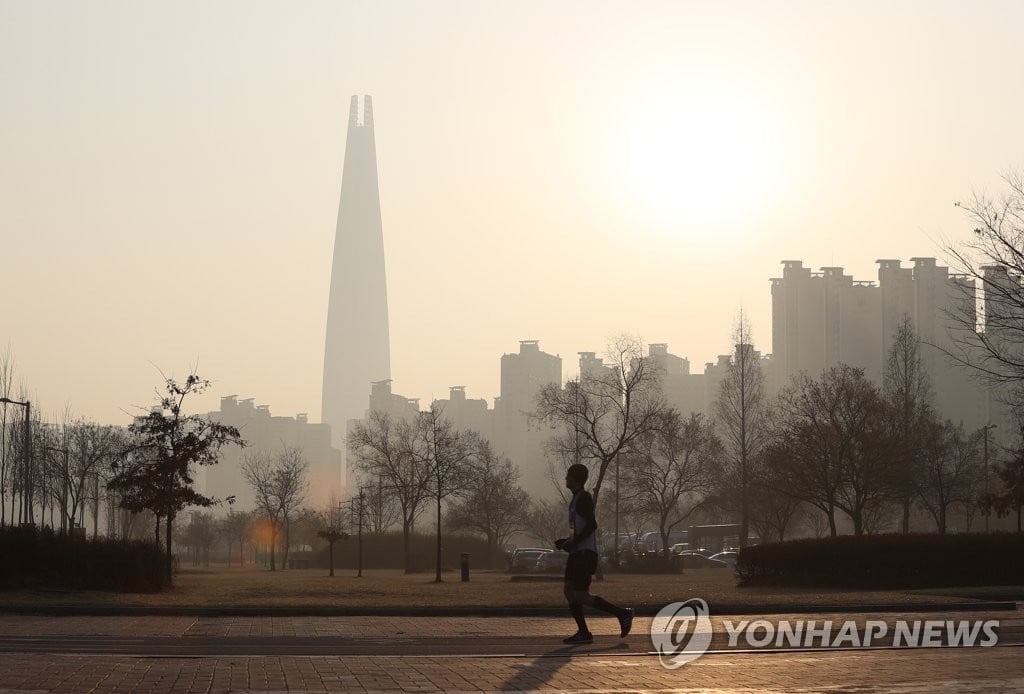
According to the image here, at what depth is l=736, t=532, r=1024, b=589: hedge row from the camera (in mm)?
32219

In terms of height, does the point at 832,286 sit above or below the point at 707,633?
above

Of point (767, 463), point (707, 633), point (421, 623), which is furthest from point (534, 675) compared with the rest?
point (767, 463)

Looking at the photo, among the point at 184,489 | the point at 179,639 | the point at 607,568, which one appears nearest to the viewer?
the point at 179,639

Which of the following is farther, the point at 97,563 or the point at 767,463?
the point at 767,463

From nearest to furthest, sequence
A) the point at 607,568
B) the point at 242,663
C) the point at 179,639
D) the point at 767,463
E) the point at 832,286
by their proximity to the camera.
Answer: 1. the point at 242,663
2. the point at 179,639
3. the point at 767,463
4. the point at 607,568
5. the point at 832,286

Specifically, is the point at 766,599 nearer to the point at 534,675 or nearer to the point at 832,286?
the point at 534,675

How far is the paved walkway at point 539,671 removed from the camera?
32.1 feet

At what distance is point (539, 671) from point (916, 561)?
24011mm

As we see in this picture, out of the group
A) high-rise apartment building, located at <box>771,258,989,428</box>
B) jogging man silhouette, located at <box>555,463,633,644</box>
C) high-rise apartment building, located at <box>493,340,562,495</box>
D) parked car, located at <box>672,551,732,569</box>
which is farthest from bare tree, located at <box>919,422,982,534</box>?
high-rise apartment building, located at <box>493,340,562,495</box>

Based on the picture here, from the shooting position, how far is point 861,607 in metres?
20.5

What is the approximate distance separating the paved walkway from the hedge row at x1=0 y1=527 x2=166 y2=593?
14298mm

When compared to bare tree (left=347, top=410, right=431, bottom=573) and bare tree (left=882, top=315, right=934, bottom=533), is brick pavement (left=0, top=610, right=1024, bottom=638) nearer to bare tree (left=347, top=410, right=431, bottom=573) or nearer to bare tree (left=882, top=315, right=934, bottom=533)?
bare tree (left=882, top=315, right=934, bottom=533)

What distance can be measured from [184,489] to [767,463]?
25349 mm

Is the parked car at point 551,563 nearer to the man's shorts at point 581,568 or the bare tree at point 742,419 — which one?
the bare tree at point 742,419
